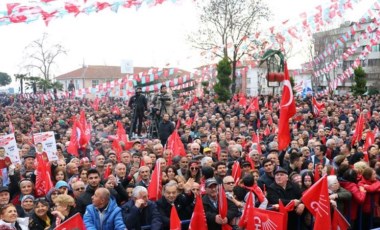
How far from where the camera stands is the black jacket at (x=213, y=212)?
19.2 feet

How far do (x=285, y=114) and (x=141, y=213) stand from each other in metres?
3.24

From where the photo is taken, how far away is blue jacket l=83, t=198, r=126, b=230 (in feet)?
17.8

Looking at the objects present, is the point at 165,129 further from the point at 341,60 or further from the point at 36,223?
the point at 341,60

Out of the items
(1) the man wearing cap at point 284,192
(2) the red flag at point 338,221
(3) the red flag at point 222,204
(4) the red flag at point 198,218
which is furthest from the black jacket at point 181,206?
(2) the red flag at point 338,221

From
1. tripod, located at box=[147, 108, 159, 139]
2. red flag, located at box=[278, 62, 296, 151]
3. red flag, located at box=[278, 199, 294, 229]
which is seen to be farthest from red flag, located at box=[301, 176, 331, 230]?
tripod, located at box=[147, 108, 159, 139]

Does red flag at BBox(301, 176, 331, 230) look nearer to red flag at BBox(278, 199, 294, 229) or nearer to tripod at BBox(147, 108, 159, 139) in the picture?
red flag at BBox(278, 199, 294, 229)

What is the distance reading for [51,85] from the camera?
1837 inches

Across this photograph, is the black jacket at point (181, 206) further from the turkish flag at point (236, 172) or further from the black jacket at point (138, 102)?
the black jacket at point (138, 102)

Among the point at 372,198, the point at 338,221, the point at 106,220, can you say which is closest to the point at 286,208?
the point at 338,221

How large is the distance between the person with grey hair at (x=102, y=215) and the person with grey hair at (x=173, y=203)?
733 mm

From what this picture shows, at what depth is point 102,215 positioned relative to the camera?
18.1 ft

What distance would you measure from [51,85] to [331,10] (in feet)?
120

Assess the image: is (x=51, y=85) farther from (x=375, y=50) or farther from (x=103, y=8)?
(x=375, y=50)

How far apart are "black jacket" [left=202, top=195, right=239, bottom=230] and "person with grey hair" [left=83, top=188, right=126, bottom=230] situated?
1.07 m
